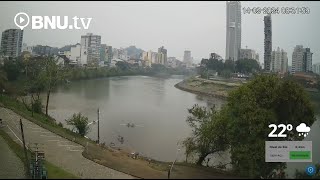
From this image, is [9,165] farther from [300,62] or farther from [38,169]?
[300,62]

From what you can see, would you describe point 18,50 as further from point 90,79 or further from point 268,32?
point 268,32

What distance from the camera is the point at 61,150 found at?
6.33m

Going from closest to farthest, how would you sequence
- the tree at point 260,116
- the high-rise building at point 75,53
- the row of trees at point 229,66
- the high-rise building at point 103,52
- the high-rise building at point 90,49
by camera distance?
the tree at point 260,116 → the row of trees at point 229,66 → the high-rise building at point 75,53 → the high-rise building at point 90,49 → the high-rise building at point 103,52

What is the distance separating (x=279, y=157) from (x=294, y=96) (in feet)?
2.97

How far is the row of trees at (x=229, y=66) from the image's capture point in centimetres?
2548

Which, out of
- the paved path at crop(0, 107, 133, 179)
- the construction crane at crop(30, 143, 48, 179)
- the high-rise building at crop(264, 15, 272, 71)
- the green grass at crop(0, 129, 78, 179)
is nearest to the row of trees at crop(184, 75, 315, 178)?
the paved path at crop(0, 107, 133, 179)

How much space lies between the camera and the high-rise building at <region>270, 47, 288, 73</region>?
14.6 m

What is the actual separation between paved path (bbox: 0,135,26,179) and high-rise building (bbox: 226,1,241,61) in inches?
355

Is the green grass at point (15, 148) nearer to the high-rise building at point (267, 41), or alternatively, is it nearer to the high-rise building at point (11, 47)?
the high-rise building at point (267, 41)

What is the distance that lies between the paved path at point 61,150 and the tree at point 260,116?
158 centimetres

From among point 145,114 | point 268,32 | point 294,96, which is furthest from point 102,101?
point 294,96

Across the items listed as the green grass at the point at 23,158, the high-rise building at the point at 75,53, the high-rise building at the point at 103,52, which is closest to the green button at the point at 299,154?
the green grass at the point at 23,158

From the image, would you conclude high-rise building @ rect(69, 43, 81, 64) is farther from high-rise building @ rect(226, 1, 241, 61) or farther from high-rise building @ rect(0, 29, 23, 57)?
high-rise building @ rect(226, 1, 241, 61)

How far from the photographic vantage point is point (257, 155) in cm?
481
